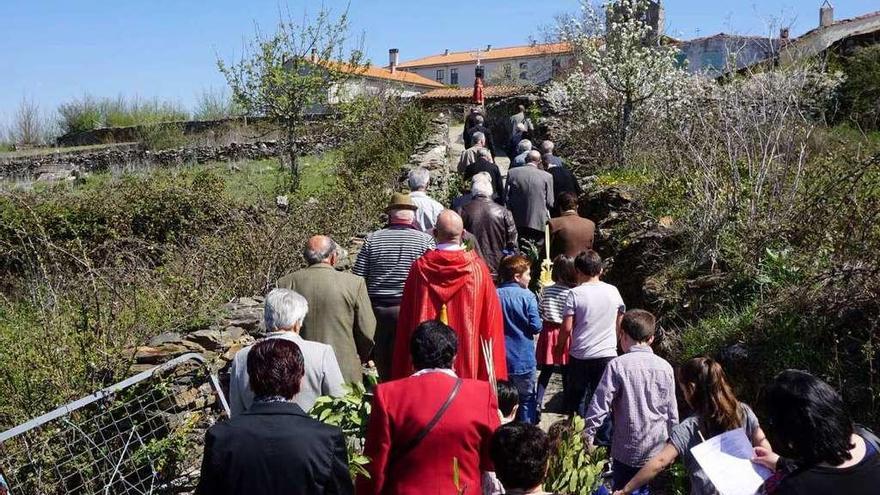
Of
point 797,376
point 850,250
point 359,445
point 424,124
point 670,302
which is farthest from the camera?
point 424,124

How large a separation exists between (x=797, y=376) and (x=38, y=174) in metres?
30.5

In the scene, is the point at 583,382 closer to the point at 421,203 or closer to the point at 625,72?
the point at 421,203

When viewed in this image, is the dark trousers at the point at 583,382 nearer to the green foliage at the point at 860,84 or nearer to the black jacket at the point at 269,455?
the black jacket at the point at 269,455

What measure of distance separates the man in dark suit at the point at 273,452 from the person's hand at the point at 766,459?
5.45ft

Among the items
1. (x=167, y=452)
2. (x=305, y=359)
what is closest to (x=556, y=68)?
(x=167, y=452)

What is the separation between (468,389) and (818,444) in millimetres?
1393

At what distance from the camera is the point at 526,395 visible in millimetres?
5848

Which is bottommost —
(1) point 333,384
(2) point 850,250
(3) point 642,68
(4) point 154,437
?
(4) point 154,437

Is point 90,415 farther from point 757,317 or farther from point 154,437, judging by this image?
point 757,317

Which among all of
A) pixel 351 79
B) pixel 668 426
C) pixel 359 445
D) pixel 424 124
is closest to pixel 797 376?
pixel 668 426

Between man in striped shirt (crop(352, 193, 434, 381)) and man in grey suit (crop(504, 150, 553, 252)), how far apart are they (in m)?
3.61

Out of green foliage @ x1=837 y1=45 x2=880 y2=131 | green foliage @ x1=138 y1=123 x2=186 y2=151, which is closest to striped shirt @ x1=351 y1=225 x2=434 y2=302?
green foliage @ x1=837 y1=45 x2=880 y2=131

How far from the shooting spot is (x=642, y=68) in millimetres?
13766

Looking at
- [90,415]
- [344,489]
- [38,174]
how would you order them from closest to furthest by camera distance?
[344,489], [90,415], [38,174]
